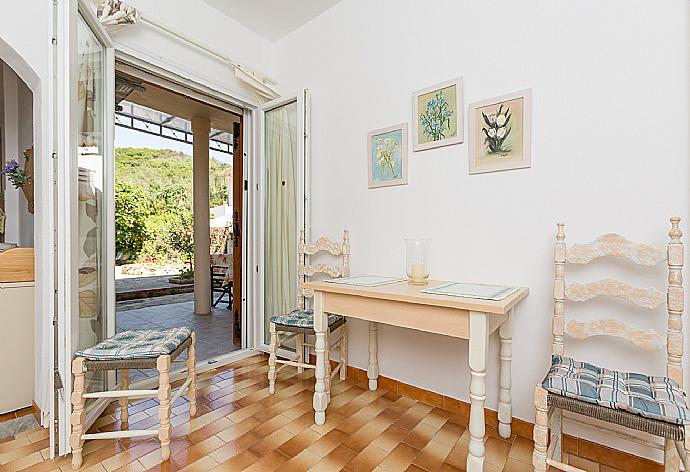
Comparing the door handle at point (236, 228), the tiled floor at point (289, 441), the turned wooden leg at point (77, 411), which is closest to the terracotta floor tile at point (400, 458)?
the tiled floor at point (289, 441)

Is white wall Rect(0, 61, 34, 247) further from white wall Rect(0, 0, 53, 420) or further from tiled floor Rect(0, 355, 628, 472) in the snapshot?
tiled floor Rect(0, 355, 628, 472)

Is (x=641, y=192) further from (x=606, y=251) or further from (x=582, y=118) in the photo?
(x=582, y=118)

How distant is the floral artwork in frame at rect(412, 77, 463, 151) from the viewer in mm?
2141

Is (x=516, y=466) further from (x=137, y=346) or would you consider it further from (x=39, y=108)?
(x=39, y=108)

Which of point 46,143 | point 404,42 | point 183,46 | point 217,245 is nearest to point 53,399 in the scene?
point 46,143

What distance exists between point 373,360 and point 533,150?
1657 millimetres

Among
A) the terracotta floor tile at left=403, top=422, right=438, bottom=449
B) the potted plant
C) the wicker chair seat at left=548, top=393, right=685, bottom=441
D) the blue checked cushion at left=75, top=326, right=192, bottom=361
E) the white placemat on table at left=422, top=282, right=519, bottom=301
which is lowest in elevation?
the terracotta floor tile at left=403, top=422, right=438, bottom=449

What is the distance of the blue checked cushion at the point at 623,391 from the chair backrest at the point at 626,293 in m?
0.16

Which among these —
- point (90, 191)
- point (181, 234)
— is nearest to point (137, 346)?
point (90, 191)

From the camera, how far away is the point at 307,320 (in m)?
2.40

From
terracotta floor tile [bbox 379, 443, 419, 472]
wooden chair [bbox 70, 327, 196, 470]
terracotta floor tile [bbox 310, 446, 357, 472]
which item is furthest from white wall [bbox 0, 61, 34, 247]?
terracotta floor tile [bbox 379, 443, 419, 472]

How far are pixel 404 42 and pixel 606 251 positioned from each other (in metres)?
1.75

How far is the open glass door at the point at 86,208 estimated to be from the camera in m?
1.70

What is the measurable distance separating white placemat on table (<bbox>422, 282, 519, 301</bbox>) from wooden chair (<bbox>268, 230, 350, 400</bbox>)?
0.78 m
